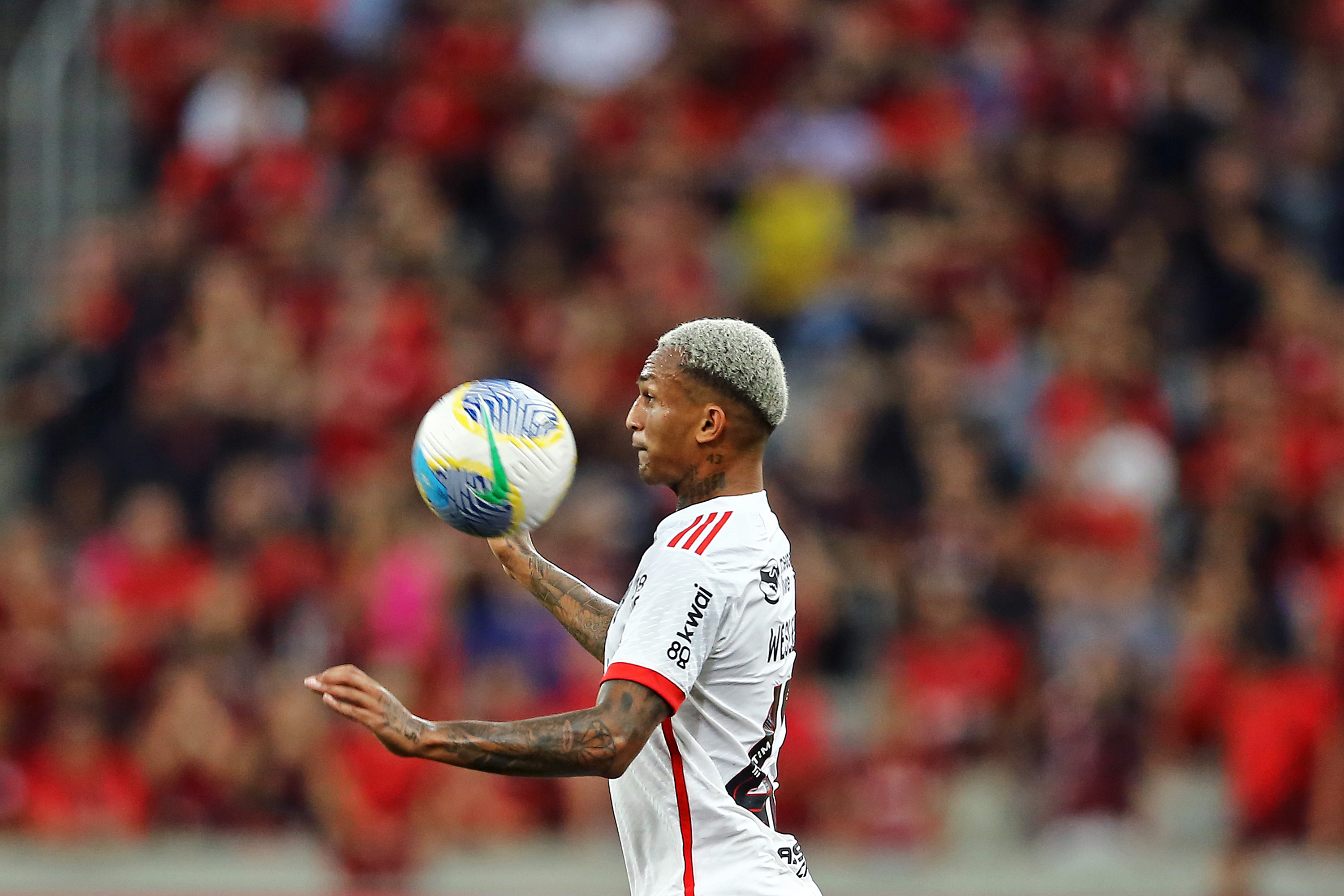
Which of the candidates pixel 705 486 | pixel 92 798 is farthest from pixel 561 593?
pixel 92 798

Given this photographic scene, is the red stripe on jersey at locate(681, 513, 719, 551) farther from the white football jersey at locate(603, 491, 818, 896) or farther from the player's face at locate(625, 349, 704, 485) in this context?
the player's face at locate(625, 349, 704, 485)

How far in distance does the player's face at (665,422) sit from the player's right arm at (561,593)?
608 millimetres

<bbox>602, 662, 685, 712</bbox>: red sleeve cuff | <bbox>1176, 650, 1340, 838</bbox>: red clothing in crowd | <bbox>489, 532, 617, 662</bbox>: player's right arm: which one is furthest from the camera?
<bbox>1176, 650, 1340, 838</bbox>: red clothing in crowd

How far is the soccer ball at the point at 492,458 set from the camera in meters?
4.95

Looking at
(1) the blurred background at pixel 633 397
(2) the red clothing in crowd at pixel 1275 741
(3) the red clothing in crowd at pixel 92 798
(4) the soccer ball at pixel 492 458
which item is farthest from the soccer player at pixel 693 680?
(3) the red clothing in crowd at pixel 92 798

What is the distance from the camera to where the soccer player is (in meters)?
4.14

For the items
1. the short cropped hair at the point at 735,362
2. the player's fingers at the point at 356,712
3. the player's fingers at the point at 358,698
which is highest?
the short cropped hair at the point at 735,362

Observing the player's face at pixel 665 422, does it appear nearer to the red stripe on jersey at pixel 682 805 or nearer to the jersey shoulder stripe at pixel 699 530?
the jersey shoulder stripe at pixel 699 530

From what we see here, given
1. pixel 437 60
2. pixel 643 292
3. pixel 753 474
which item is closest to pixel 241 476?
pixel 643 292

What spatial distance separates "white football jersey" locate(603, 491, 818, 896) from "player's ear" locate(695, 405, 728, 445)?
0.16 meters

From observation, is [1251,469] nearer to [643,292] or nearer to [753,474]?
[643,292]

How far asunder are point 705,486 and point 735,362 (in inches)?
12.7

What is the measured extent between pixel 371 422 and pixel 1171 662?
531 centimetres

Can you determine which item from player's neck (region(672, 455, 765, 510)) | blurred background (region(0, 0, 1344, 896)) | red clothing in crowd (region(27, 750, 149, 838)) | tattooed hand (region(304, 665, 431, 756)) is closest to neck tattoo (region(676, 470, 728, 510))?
player's neck (region(672, 455, 765, 510))
